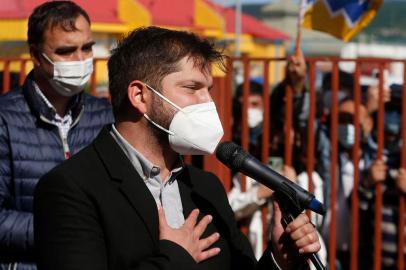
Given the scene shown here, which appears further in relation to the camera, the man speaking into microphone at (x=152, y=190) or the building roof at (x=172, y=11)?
the building roof at (x=172, y=11)

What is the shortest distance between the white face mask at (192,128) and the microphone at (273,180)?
0.10 metres

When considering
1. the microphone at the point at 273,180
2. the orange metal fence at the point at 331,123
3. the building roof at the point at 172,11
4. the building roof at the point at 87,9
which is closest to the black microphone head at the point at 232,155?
the microphone at the point at 273,180

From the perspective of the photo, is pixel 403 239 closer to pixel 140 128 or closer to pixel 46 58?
pixel 46 58

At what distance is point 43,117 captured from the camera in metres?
3.96

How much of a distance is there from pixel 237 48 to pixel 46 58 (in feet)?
49.8

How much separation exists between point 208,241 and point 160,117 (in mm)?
411

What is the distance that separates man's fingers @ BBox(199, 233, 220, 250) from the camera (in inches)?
109

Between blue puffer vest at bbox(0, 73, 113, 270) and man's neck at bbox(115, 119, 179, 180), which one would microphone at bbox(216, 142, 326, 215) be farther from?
blue puffer vest at bbox(0, 73, 113, 270)

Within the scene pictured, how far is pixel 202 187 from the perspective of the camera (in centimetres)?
307

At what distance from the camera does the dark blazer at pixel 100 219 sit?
2.59 metres

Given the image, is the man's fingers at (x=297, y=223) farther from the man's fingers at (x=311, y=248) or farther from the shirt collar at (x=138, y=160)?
the shirt collar at (x=138, y=160)

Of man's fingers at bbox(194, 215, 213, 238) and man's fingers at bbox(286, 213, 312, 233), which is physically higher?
man's fingers at bbox(286, 213, 312, 233)

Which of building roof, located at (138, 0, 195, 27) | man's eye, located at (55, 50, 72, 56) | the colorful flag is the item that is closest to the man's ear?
man's eye, located at (55, 50, 72, 56)

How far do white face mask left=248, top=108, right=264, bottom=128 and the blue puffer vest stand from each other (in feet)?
7.03
